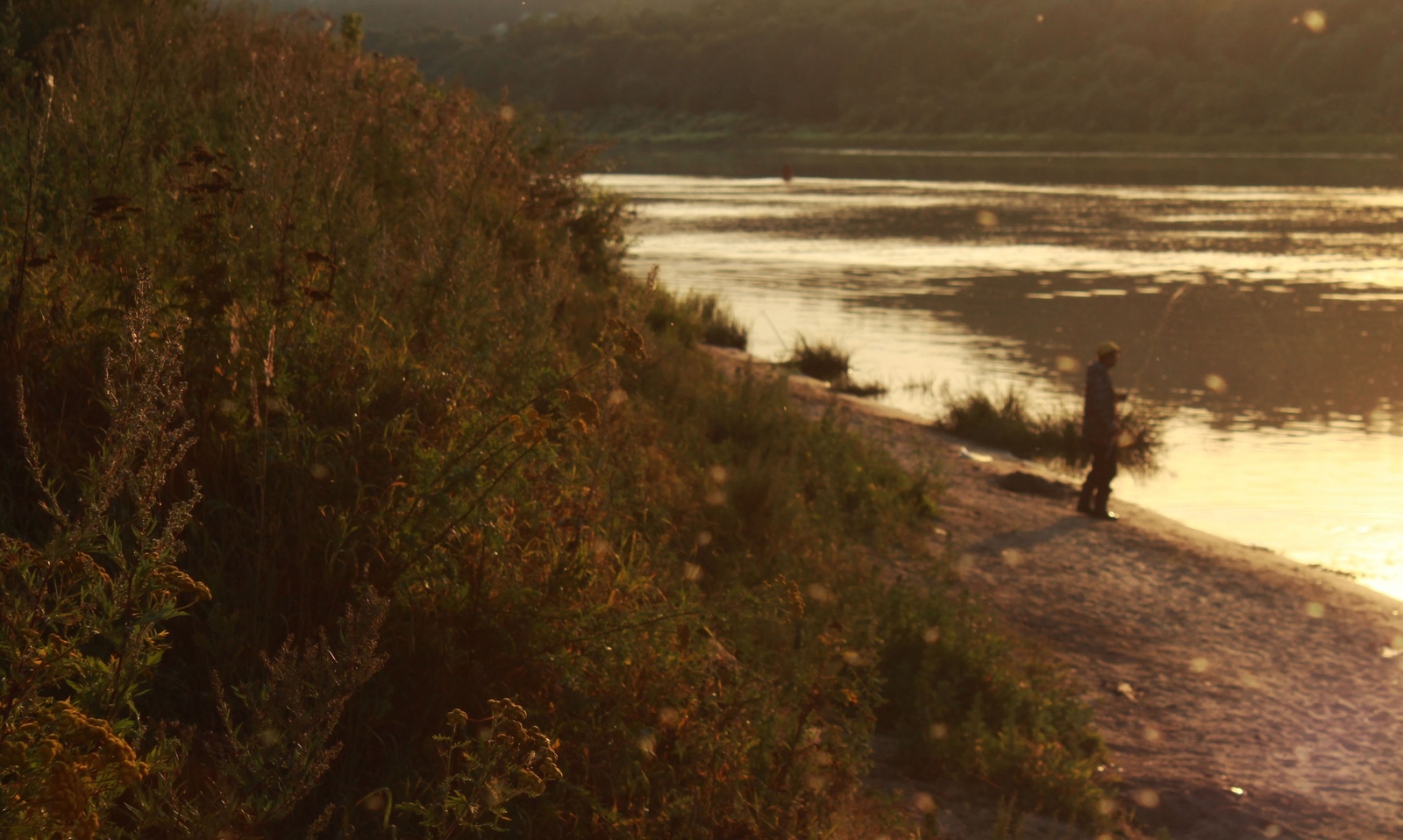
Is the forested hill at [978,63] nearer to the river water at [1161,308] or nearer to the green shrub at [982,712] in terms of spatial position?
the river water at [1161,308]

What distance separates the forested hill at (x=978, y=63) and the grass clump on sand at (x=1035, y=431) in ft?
202

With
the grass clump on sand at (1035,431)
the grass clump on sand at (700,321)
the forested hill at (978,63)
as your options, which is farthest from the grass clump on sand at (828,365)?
the forested hill at (978,63)

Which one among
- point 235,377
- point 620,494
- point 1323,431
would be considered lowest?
point 1323,431

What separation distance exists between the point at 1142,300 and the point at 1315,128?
6893 centimetres

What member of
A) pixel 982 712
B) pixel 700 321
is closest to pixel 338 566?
pixel 982 712

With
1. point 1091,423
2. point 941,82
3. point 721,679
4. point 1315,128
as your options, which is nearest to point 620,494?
point 721,679

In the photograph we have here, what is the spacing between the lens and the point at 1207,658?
Result: 7809mm

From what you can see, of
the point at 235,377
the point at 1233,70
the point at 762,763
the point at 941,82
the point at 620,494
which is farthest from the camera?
the point at 941,82

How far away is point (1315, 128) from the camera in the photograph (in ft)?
274

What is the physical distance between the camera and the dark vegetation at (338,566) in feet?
7.89

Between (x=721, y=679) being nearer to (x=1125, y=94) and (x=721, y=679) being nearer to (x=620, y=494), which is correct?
(x=620, y=494)

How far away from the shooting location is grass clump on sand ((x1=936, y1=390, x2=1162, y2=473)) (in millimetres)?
13969

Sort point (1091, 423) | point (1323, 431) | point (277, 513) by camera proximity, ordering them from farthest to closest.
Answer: point (1323, 431) → point (1091, 423) → point (277, 513)

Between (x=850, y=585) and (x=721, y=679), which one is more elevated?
(x=721, y=679)
